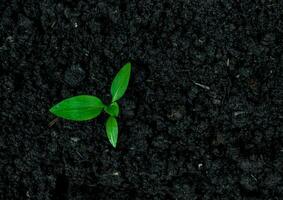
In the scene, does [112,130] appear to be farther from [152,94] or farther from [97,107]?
[152,94]

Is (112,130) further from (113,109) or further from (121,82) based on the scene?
(121,82)

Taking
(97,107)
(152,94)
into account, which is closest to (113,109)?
(97,107)

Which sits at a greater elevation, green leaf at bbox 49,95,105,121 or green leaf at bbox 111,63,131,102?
green leaf at bbox 111,63,131,102

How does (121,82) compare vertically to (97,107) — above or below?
above
